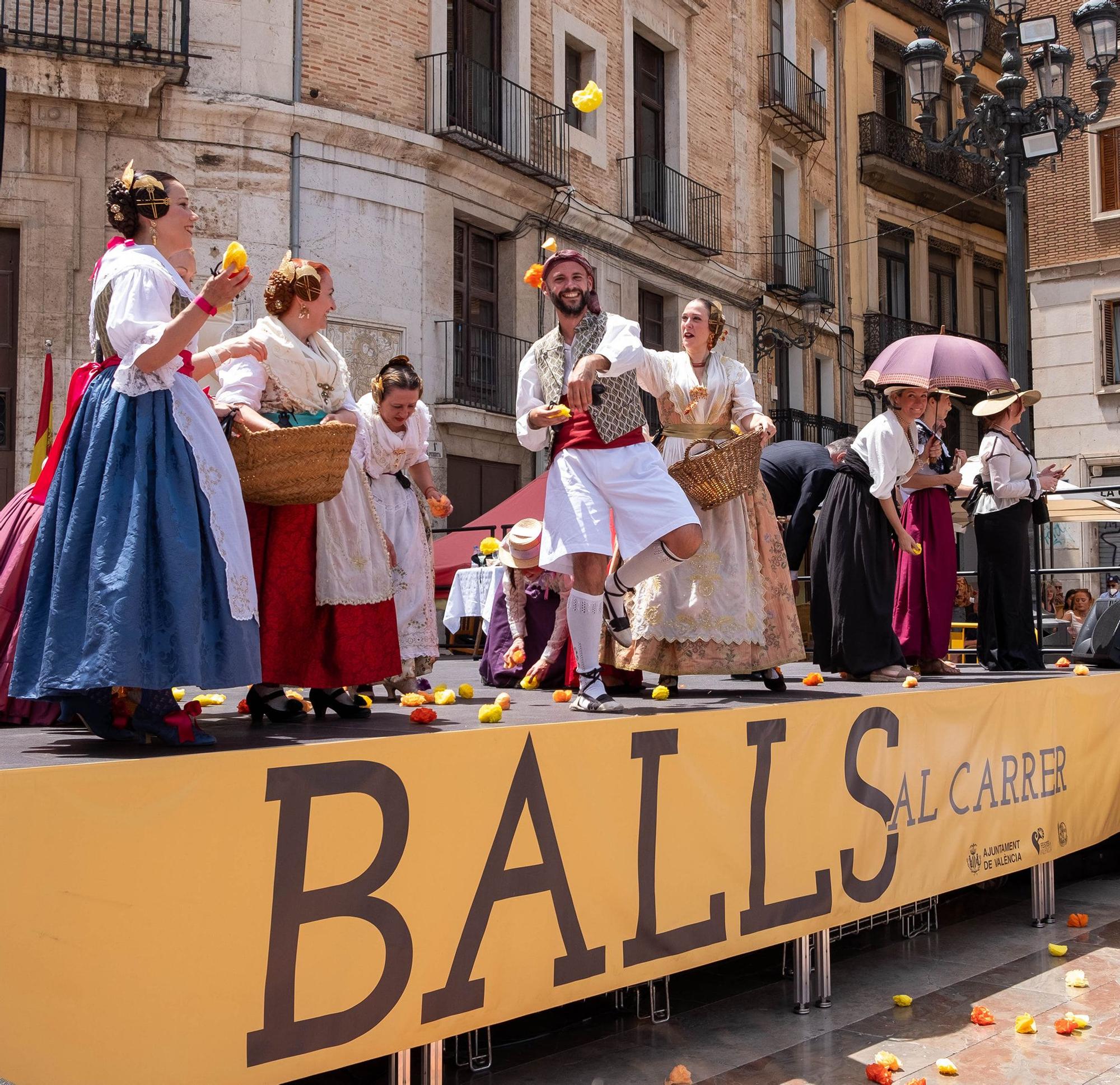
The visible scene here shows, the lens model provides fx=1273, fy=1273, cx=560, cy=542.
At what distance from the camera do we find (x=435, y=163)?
15.7 meters

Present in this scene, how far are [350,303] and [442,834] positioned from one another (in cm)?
1242

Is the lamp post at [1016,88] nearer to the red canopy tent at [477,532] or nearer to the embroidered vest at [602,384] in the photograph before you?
the red canopy tent at [477,532]

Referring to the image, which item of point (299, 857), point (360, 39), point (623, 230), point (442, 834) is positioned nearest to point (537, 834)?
point (442, 834)

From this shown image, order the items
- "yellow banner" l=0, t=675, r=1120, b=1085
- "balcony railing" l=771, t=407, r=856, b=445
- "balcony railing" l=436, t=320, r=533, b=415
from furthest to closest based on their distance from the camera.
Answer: "balcony railing" l=771, t=407, r=856, b=445
"balcony railing" l=436, t=320, r=533, b=415
"yellow banner" l=0, t=675, r=1120, b=1085

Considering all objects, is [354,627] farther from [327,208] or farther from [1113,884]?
[327,208]

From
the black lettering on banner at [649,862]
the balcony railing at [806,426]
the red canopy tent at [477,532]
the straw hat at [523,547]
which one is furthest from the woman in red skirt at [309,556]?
the balcony railing at [806,426]

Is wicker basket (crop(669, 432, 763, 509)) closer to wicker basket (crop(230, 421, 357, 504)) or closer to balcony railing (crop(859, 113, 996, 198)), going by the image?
wicker basket (crop(230, 421, 357, 504))

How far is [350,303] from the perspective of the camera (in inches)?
579

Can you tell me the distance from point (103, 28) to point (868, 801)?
40.8ft

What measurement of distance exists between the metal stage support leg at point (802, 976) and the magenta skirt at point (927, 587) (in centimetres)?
297

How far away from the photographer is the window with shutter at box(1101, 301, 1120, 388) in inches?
799

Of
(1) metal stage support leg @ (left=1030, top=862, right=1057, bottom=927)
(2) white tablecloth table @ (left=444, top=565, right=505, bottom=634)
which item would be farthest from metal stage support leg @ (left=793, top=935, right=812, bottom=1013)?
(2) white tablecloth table @ (left=444, top=565, right=505, bottom=634)

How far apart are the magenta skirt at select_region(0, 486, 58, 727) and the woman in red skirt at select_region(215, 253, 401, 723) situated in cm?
71

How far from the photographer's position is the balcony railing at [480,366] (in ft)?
51.9
